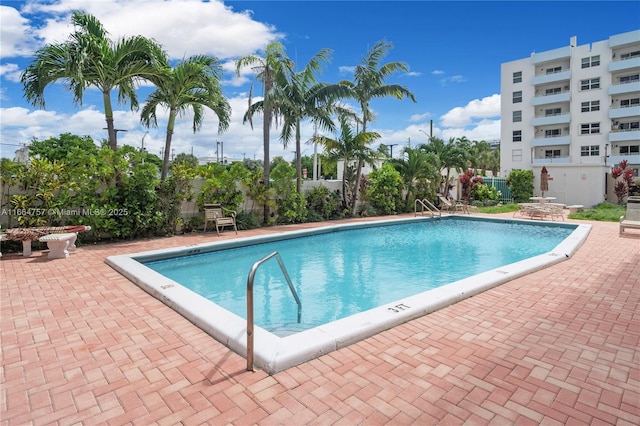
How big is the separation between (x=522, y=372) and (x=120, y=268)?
6.61 meters

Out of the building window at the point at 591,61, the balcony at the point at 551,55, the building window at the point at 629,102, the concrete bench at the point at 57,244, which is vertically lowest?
the concrete bench at the point at 57,244

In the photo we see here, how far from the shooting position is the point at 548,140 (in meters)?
41.4

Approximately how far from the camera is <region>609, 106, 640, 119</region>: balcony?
36.0m

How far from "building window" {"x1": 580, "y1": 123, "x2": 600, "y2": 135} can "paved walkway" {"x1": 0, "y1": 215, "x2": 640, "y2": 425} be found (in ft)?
139

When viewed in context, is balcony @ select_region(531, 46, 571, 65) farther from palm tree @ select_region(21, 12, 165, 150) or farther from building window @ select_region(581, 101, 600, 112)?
palm tree @ select_region(21, 12, 165, 150)

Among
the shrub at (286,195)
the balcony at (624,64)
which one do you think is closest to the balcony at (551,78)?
the balcony at (624,64)

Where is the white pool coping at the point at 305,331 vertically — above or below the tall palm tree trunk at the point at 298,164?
below

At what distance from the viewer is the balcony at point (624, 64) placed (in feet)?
117

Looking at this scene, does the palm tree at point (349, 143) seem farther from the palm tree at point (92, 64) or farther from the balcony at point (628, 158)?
the balcony at point (628, 158)

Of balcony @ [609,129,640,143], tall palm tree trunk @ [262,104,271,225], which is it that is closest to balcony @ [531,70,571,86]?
balcony @ [609,129,640,143]

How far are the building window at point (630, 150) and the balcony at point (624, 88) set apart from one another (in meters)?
5.44

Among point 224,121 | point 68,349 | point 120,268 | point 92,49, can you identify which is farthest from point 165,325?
point 224,121

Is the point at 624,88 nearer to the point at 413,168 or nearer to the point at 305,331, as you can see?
the point at 413,168

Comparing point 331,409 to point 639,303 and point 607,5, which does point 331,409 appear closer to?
point 639,303
